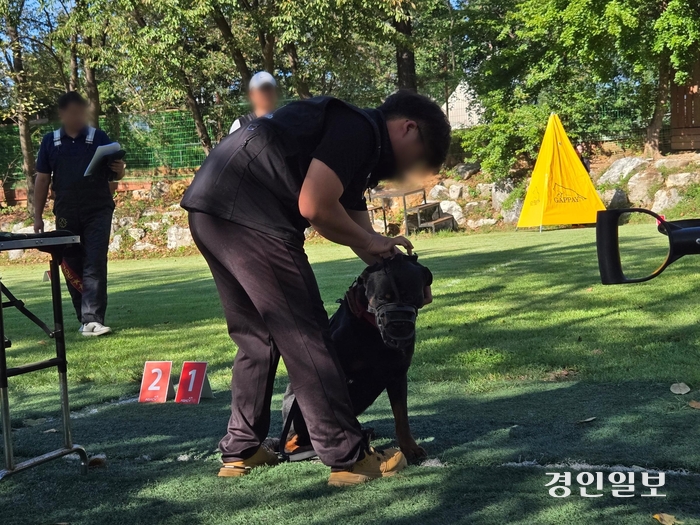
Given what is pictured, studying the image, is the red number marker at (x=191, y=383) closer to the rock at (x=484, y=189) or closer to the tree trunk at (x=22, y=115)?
the rock at (x=484, y=189)

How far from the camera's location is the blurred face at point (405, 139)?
3154 millimetres

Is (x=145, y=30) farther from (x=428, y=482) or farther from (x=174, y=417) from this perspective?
(x=428, y=482)

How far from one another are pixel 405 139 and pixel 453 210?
70.6 feet

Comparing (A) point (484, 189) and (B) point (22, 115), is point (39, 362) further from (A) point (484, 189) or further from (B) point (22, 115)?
(B) point (22, 115)

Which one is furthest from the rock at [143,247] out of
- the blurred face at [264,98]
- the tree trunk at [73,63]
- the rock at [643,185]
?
the blurred face at [264,98]

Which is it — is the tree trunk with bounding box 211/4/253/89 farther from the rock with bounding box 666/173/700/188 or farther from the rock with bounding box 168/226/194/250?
the rock with bounding box 666/173/700/188

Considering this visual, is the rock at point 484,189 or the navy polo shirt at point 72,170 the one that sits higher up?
the navy polo shirt at point 72,170

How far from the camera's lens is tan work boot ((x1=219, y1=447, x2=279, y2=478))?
3.41 meters

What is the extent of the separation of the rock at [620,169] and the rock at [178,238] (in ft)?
41.6

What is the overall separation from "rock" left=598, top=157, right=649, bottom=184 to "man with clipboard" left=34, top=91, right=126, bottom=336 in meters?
19.0

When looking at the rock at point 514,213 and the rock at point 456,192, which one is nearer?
the rock at point 514,213

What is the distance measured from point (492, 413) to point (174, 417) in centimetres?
183

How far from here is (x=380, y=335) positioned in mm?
3432

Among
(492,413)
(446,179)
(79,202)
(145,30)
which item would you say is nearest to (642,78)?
(446,179)
